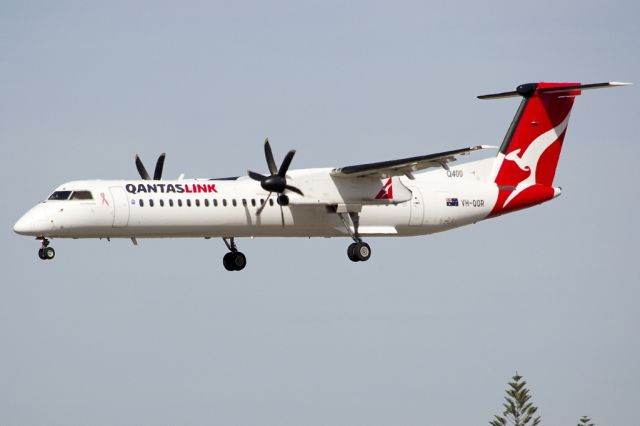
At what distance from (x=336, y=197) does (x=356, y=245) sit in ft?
6.22

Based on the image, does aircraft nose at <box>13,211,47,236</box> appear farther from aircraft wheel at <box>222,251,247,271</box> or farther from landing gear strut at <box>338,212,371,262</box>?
landing gear strut at <box>338,212,371,262</box>

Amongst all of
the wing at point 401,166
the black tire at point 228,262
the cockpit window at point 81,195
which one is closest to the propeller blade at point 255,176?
the wing at point 401,166

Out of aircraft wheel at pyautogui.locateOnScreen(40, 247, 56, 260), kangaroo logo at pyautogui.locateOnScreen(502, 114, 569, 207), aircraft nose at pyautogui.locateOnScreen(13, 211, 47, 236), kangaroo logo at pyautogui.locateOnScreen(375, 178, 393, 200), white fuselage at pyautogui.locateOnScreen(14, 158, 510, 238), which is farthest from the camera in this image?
kangaroo logo at pyautogui.locateOnScreen(502, 114, 569, 207)

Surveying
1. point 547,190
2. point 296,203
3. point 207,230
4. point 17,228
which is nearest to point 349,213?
point 296,203

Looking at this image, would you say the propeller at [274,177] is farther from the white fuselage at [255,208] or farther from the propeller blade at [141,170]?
the propeller blade at [141,170]

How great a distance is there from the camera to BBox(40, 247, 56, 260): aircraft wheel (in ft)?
118

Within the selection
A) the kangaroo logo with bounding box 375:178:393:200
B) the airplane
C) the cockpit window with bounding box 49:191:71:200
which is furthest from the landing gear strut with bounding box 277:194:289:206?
the cockpit window with bounding box 49:191:71:200

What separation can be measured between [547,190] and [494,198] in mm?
2121

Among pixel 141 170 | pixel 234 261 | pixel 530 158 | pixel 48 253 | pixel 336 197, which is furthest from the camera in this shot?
pixel 530 158

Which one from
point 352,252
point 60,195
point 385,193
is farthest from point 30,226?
point 385,193

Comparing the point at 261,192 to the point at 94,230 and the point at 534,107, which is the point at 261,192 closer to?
the point at 94,230

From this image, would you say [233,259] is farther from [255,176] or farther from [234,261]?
[255,176]

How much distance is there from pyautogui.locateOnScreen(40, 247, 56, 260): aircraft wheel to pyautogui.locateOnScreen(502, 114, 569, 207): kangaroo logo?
53.6ft

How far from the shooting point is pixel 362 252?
136ft
